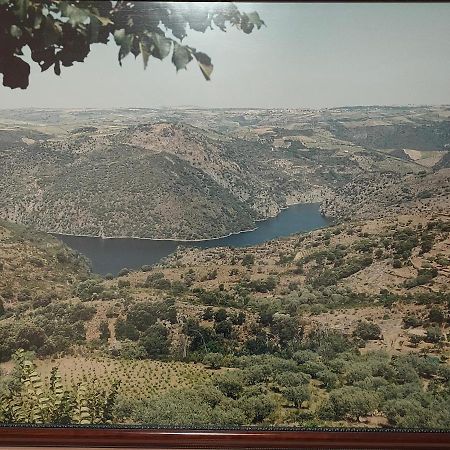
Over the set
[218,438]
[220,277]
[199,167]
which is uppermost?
[199,167]

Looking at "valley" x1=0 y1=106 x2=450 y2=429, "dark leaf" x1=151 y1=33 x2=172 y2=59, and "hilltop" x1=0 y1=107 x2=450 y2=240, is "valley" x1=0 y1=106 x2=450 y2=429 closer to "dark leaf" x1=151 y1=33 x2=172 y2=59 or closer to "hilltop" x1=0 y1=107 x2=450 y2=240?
"hilltop" x1=0 y1=107 x2=450 y2=240

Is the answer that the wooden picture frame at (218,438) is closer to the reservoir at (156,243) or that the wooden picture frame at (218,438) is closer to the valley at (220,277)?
the valley at (220,277)

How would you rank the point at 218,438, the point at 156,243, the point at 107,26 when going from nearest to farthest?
the point at 107,26 < the point at 218,438 < the point at 156,243

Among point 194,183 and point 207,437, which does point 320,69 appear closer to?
point 194,183

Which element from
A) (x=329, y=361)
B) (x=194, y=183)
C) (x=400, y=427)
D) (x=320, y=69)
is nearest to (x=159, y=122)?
(x=194, y=183)

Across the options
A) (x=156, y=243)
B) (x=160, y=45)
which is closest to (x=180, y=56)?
(x=160, y=45)

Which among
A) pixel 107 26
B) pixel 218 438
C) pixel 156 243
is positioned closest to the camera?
pixel 107 26

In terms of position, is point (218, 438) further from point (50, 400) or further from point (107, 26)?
point (107, 26)

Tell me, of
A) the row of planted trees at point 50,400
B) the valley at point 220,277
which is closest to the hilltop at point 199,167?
the valley at point 220,277
